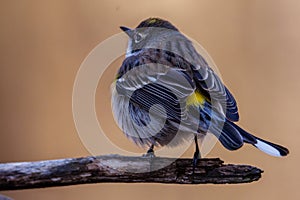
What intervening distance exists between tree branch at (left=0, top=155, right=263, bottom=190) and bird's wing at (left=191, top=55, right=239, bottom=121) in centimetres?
14

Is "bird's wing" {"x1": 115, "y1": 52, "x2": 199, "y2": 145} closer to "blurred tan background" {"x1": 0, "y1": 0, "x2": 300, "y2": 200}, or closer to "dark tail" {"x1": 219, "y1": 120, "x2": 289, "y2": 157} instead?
"dark tail" {"x1": 219, "y1": 120, "x2": 289, "y2": 157}

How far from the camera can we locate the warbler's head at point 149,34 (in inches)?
48.5

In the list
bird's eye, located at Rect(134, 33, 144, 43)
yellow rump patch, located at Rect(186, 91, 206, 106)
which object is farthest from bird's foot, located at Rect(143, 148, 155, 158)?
bird's eye, located at Rect(134, 33, 144, 43)

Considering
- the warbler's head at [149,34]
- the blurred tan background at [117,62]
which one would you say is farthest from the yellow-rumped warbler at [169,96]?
the blurred tan background at [117,62]

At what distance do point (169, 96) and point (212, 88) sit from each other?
4.8 inches

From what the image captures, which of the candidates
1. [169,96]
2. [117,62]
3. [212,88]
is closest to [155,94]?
[169,96]

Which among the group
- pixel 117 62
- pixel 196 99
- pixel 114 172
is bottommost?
pixel 114 172

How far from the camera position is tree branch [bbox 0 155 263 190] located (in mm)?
1001

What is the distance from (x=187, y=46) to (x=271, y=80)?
0.28 m

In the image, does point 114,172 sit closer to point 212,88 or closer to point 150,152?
point 150,152

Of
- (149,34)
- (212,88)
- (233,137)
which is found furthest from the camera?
(149,34)

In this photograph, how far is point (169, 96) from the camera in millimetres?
1069
